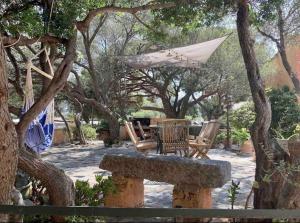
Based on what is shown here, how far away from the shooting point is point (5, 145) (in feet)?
6.50

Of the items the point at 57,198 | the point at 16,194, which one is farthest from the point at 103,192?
the point at 16,194

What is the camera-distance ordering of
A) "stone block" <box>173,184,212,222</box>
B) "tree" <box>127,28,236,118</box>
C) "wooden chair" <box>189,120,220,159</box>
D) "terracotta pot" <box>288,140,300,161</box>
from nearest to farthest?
"terracotta pot" <box>288,140,300,161</box> → "stone block" <box>173,184,212,222</box> → "wooden chair" <box>189,120,220,159</box> → "tree" <box>127,28,236,118</box>

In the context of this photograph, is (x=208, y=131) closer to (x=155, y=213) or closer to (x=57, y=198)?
(x=57, y=198)

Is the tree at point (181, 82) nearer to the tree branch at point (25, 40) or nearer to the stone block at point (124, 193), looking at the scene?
the stone block at point (124, 193)

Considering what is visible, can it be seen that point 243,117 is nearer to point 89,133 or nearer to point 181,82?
point 181,82

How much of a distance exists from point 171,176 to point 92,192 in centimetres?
77

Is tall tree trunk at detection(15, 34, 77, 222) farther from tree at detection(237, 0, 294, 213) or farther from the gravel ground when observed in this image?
tree at detection(237, 0, 294, 213)

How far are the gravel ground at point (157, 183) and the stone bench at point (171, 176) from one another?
46 cm

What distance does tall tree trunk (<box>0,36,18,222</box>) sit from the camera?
1929 mm

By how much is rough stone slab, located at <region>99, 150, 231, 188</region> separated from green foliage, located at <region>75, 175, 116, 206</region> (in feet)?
0.75

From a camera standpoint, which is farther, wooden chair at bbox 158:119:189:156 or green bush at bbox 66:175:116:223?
wooden chair at bbox 158:119:189:156

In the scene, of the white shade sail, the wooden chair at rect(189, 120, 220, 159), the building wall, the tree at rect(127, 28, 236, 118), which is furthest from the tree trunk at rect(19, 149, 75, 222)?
the building wall

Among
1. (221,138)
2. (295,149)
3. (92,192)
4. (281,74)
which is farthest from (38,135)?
(281,74)

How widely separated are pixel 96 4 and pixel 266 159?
2478 millimetres
